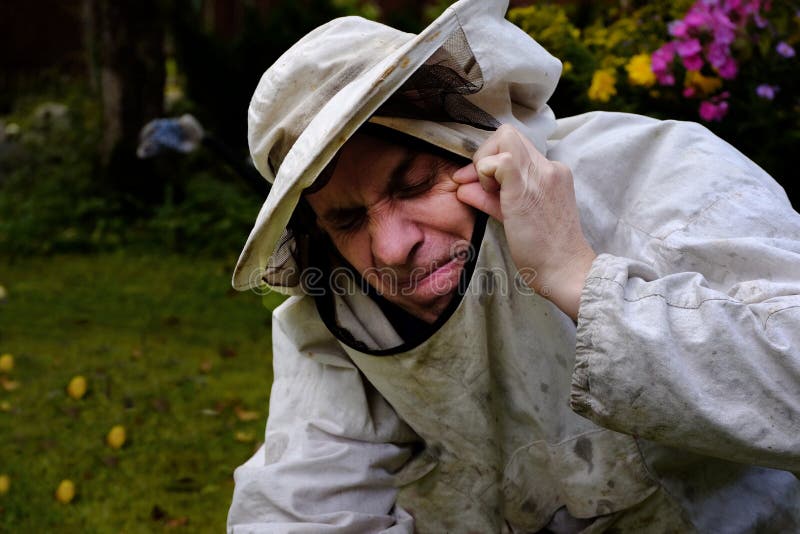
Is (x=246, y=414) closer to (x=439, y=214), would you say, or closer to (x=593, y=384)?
(x=439, y=214)

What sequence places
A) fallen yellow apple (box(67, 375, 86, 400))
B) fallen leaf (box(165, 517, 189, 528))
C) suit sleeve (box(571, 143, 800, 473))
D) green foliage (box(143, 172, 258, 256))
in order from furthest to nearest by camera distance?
green foliage (box(143, 172, 258, 256)), fallen yellow apple (box(67, 375, 86, 400)), fallen leaf (box(165, 517, 189, 528)), suit sleeve (box(571, 143, 800, 473))

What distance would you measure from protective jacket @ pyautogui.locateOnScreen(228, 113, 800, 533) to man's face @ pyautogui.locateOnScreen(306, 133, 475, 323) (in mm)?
103

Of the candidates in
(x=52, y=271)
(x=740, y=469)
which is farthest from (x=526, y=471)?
(x=52, y=271)

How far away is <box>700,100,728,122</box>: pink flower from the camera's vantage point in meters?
3.68

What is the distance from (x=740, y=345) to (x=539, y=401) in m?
0.67

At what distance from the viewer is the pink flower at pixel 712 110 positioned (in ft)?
12.1

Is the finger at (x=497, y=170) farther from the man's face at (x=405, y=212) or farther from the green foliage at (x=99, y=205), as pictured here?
the green foliage at (x=99, y=205)

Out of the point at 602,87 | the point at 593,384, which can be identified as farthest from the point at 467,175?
the point at 602,87

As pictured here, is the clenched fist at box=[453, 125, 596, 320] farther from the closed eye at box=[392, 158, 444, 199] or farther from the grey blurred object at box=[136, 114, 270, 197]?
the grey blurred object at box=[136, 114, 270, 197]

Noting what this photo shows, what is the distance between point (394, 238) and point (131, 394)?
3.01m

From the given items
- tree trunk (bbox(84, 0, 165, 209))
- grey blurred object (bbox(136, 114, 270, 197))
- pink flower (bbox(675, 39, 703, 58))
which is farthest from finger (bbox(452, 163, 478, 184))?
tree trunk (bbox(84, 0, 165, 209))

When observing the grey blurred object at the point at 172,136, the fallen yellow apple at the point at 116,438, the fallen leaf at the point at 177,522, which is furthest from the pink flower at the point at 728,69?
the fallen yellow apple at the point at 116,438

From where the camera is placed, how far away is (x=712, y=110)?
3.69 m

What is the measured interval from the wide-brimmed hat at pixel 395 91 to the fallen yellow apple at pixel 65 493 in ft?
6.12
